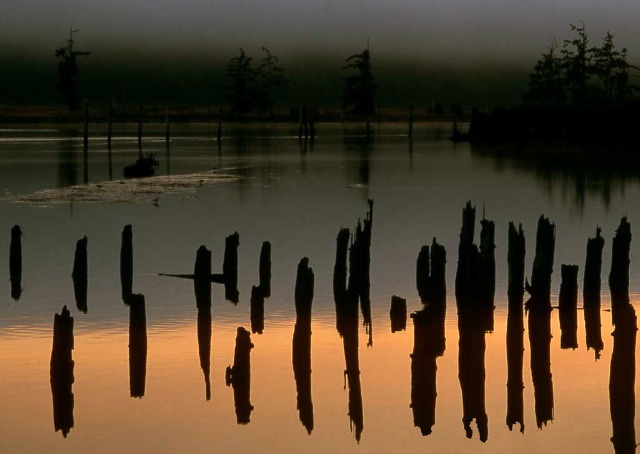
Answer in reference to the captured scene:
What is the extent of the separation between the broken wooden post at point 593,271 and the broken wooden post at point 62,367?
555 cm

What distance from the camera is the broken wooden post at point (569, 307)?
43.2 ft

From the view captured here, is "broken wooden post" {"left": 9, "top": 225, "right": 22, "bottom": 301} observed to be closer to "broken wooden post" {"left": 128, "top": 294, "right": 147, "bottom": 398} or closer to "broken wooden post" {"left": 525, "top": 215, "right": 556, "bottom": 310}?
"broken wooden post" {"left": 128, "top": 294, "right": 147, "bottom": 398}

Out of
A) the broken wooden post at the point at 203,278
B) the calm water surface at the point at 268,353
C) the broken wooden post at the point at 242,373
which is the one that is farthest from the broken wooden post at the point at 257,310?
the broken wooden post at the point at 242,373

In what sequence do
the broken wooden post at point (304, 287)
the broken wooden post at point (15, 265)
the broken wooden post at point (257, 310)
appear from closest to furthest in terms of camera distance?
the broken wooden post at point (304, 287) < the broken wooden post at point (257, 310) < the broken wooden post at point (15, 265)

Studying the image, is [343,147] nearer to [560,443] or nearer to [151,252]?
[151,252]

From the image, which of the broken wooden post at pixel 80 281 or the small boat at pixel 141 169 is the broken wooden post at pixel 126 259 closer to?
the broken wooden post at pixel 80 281

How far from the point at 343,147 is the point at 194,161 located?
23.8 metres

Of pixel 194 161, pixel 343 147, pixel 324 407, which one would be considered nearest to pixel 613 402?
pixel 324 407

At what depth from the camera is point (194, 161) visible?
60.9 metres

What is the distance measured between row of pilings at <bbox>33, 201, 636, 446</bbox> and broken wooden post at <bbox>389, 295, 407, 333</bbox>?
18 mm

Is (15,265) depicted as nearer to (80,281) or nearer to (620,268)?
(80,281)

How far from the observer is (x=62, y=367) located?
37.4ft

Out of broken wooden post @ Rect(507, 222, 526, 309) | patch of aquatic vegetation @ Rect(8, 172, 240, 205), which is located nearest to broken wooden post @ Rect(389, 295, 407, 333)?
broken wooden post @ Rect(507, 222, 526, 309)

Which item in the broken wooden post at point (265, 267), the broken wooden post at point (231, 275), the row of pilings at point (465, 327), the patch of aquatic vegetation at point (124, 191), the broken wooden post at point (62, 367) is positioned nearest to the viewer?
the broken wooden post at point (62, 367)
